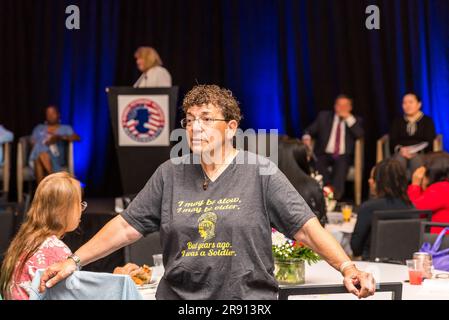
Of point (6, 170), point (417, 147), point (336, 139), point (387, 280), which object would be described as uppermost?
point (336, 139)

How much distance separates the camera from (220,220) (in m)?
2.87

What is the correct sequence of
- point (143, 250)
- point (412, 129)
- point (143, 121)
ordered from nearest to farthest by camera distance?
1. point (143, 250)
2. point (143, 121)
3. point (412, 129)

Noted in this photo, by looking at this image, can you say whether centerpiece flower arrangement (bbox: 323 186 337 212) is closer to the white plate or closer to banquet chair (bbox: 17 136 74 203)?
the white plate

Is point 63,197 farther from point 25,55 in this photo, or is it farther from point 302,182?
point 25,55

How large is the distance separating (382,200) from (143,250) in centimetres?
171

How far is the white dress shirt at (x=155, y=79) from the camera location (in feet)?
31.7

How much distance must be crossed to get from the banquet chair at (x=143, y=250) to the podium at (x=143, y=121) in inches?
167

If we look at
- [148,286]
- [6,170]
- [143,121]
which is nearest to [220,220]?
[148,286]

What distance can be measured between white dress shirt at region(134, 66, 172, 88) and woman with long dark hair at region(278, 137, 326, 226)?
432cm

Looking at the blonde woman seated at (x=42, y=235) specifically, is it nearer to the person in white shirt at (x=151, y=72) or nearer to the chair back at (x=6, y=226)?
the chair back at (x=6, y=226)

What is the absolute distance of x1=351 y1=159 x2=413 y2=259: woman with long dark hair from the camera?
5.67 m

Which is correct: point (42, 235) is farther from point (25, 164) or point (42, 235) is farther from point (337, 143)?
point (25, 164)

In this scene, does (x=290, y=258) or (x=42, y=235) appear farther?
(x=290, y=258)

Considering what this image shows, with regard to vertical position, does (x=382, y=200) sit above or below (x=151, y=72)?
below
